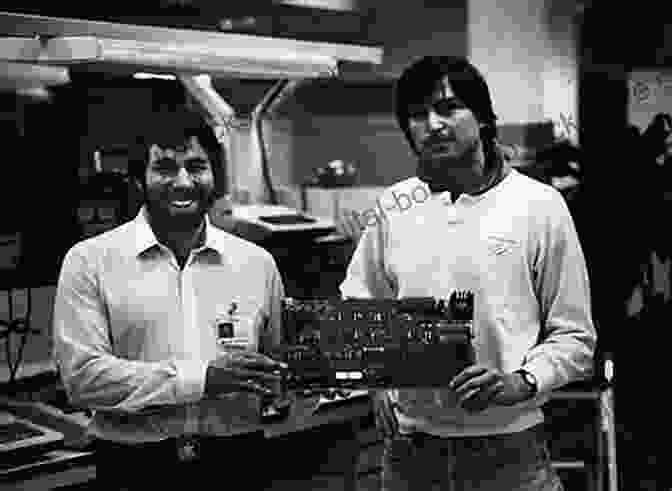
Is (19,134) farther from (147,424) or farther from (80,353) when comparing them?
(147,424)

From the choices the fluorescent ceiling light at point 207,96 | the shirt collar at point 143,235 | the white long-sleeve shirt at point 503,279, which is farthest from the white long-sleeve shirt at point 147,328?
the white long-sleeve shirt at point 503,279

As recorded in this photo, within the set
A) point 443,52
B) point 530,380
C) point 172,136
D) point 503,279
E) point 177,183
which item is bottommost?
point 530,380

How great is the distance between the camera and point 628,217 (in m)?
2.95

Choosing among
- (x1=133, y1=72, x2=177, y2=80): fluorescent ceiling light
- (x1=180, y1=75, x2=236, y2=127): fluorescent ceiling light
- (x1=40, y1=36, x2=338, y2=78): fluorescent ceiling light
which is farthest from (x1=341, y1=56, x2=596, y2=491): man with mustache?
(x1=133, y1=72, x2=177, y2=80): fluorescent ceiling light

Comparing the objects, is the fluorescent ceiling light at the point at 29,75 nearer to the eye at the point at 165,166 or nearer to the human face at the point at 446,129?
the eye at the point at 165,166

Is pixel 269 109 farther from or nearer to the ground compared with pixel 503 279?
farther from the ground

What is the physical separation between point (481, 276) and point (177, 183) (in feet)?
2.30

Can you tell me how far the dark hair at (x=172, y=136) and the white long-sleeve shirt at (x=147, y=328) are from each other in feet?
0.35

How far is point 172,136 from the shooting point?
210 cm

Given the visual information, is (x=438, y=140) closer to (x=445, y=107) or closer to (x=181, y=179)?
(x=445, y=107)

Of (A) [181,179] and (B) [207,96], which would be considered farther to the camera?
(B) [207,96]

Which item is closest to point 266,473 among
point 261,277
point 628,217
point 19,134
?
point 261,277

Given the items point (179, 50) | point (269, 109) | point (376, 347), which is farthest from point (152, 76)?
point (376, 347)

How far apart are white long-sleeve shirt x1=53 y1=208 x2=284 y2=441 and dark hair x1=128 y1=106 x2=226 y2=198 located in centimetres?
11
